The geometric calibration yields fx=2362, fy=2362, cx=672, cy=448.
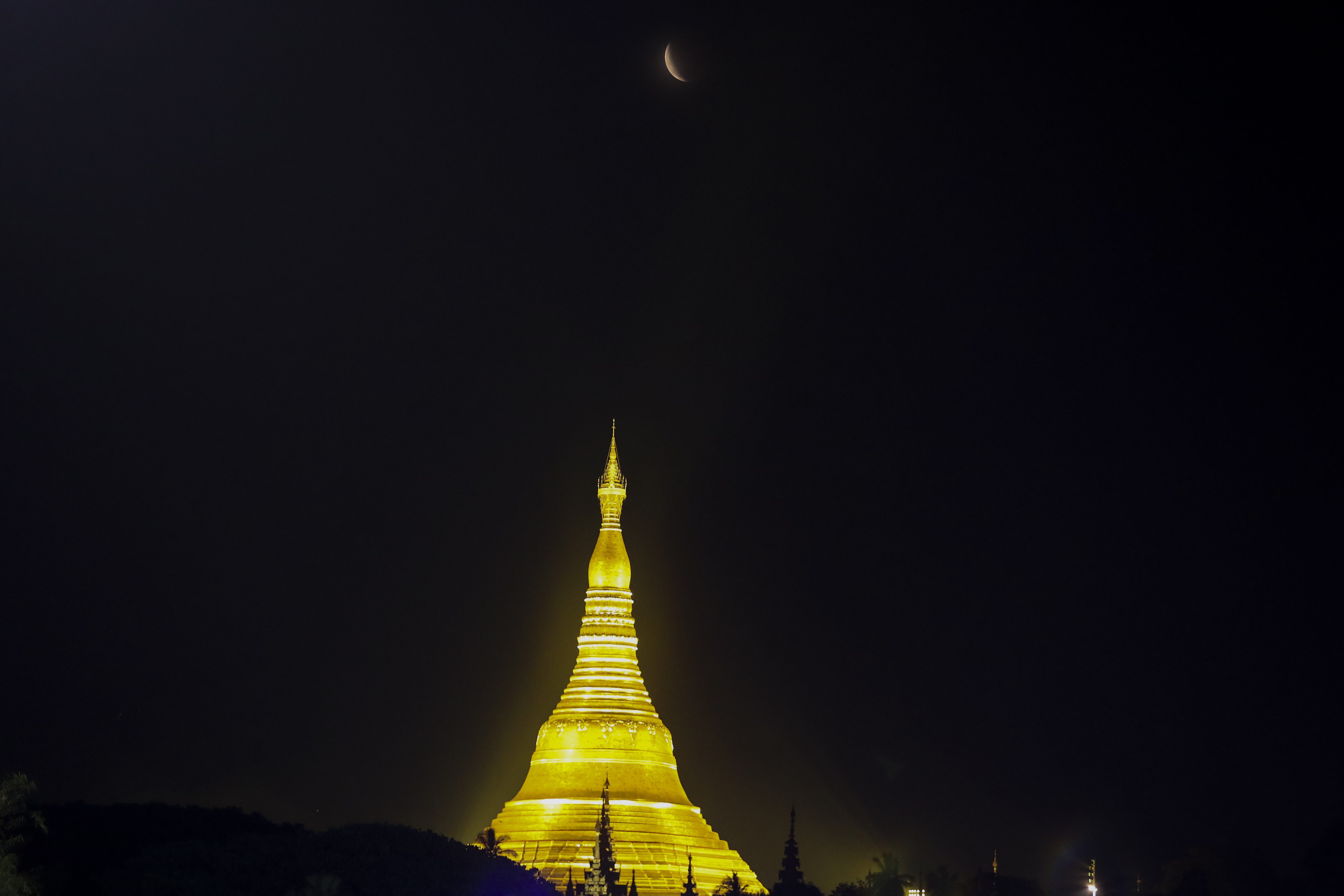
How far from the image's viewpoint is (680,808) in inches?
2292

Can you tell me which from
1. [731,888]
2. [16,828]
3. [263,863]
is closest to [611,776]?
[731,888]

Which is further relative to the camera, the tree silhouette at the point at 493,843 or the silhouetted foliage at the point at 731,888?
the silhouetted foliage at the point at 731,888

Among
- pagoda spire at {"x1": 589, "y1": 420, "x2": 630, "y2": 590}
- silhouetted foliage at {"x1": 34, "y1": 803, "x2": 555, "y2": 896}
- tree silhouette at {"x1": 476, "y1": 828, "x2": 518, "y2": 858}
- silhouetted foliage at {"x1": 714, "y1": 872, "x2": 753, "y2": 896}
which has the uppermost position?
pagoda spire at {"x1": 589, "y1": 420, "x2": 630, "y2": 590}

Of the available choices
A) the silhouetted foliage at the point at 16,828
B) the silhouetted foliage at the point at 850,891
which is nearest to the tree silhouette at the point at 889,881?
the silhouetted foliage at the point at 850,891

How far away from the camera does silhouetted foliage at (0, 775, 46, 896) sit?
40.0 metres

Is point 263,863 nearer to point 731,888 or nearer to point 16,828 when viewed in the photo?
point 16,828

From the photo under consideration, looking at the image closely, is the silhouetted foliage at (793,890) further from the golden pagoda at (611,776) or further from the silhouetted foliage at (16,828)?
the silhouetted foliage at (16,828)

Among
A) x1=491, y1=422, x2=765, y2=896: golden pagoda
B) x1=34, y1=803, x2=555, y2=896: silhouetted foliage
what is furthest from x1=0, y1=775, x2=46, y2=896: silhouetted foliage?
x1=491, y1=422, x2=765, y2=896: golden pagoda

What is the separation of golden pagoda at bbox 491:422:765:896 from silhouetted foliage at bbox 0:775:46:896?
47.0ft

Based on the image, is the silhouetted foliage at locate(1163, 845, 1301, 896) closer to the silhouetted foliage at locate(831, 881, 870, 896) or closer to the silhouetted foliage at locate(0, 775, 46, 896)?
the silhouetted foliage at locate(831, 881, 870, 896)

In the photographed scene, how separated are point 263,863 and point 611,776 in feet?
49.7

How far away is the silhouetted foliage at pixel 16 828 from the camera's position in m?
40.0

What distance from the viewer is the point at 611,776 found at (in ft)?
190

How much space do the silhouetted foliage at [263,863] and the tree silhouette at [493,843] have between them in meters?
4.26
